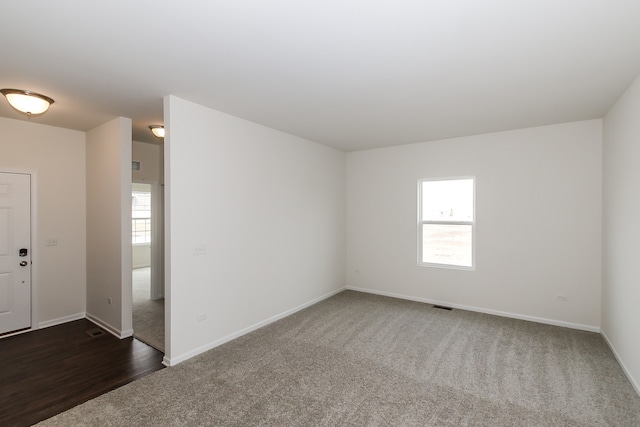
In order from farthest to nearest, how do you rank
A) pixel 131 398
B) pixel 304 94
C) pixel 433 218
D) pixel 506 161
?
pixel 433 218
pixel 506 161
pixel 304 94
pixel 131 398

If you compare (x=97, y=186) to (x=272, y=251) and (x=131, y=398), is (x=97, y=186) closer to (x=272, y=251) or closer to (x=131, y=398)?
(x=272, y=251)

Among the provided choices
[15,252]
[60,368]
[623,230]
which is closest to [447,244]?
[623,230]

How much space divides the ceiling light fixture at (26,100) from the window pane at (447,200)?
5039 millimetres

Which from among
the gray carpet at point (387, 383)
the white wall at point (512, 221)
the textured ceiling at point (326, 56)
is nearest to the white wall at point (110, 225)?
the textured ceiling at point (326, 56)

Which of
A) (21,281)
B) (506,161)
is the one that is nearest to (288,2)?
(506,161)

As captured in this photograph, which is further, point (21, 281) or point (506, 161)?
point (506, 161)

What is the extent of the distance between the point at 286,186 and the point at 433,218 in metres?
2.51

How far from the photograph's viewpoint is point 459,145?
4785 millimetres

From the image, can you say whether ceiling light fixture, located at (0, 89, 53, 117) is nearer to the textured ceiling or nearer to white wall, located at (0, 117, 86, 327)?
the textured ceiling

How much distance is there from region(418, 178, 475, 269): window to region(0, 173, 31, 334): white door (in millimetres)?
5658

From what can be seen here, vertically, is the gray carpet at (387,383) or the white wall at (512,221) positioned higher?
the white wall at (512,221)

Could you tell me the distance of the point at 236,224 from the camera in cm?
377

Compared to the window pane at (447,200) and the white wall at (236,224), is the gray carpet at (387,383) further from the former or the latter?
the window pane at (447,200)

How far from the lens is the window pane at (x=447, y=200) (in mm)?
4832
